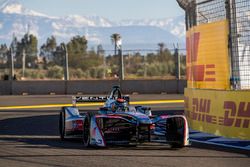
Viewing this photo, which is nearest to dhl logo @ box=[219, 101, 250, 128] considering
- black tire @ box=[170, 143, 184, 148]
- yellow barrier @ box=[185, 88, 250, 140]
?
yellow barrier @ box=[185, 88, 250, 140]

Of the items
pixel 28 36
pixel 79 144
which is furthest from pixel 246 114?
pixel 28 36

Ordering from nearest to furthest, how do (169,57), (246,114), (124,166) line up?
1. (124,166)
2. (246,114)
3. (169,57)

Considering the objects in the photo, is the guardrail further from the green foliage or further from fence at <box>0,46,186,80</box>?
the green foliage

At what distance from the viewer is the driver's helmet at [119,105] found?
1289 cm

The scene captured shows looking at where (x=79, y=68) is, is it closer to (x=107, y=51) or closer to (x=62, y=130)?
(x=107, y=51)

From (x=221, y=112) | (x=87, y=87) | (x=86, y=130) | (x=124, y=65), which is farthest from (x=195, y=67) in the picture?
(x=124, y=65)

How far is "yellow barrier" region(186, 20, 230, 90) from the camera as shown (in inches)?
559

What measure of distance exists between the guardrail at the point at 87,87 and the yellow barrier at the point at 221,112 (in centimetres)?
1852

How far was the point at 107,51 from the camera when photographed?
36.6m

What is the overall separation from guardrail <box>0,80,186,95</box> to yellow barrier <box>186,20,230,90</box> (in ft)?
58.4

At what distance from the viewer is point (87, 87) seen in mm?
34625

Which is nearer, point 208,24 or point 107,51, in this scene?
point 208,24

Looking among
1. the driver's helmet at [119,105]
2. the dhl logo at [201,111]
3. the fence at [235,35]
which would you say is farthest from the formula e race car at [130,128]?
the fence at [235,35]

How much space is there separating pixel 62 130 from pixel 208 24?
174 inches
